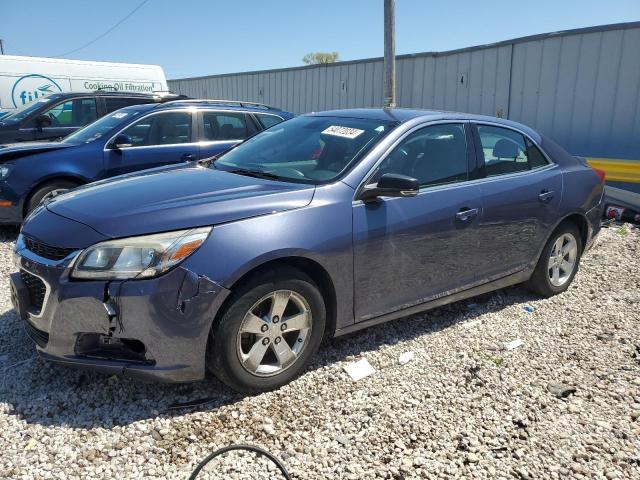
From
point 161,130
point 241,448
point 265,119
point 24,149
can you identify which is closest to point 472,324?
point 241,448

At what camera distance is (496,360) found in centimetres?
361

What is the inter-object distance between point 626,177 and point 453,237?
582 centimetres

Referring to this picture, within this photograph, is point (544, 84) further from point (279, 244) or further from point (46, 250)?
point (46, 250)

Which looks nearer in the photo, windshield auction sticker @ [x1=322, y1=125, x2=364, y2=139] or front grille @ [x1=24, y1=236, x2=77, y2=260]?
front grille @ [x1=24, y1=236, x2=77, y2=260]

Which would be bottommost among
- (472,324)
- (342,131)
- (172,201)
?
(472,324)

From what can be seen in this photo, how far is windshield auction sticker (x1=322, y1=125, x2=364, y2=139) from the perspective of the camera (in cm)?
374

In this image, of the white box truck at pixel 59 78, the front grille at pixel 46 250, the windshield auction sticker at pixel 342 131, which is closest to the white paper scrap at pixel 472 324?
the windshield auction sticker at pixel 342 131

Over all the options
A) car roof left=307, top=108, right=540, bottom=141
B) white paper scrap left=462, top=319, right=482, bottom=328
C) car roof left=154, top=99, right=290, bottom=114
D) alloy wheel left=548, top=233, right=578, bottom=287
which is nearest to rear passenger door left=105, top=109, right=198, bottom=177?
car roof left=154, top=99, right=290, bottom=114

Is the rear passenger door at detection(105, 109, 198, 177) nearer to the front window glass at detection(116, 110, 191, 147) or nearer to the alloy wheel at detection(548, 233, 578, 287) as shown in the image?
the front window glass at detection(116, 110, 191, 147)

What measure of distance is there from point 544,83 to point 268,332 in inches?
339

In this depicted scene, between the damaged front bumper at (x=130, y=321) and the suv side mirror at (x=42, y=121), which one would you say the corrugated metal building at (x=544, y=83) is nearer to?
the suv side mirror at (x=42, y=121)

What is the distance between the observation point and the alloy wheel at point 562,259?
4.71 meters

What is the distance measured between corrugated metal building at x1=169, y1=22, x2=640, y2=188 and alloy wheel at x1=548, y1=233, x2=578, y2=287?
4.86 meters

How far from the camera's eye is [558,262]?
15.7ft
